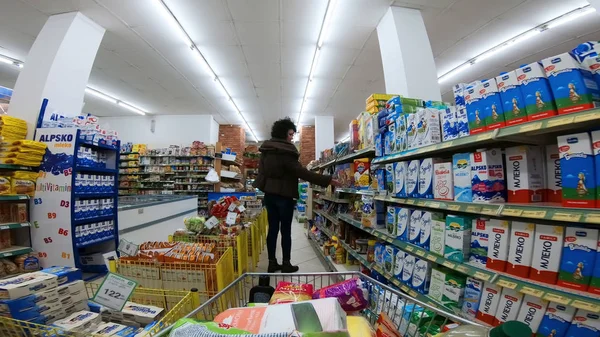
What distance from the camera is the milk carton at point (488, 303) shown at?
4.18ft

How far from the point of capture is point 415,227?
1.84 meters

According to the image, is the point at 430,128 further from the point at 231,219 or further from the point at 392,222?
the point at 231,219

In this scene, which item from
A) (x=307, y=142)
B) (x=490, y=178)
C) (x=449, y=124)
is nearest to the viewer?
(x=490, y=178)

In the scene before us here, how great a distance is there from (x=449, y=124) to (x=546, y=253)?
0.84 meters

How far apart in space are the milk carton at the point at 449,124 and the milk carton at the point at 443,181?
6.9 inches

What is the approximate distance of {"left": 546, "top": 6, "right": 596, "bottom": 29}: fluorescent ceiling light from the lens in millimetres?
4785

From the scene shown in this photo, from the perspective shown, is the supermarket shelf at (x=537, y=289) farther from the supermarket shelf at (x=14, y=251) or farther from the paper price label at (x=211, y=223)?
the supermarket shelf at (x=14, y=251)

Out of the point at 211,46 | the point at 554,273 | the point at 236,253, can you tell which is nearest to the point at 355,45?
the point at 211,46

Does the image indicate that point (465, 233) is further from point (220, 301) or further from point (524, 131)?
point (220, 301)

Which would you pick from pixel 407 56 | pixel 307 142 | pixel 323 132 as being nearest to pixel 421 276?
pixel 407 56

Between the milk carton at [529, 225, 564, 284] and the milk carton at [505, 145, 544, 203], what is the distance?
172 mm

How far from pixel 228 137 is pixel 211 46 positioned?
757 cm

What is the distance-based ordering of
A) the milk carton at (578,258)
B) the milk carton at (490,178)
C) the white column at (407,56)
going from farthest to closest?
the white column at (407,56)
the milk carton at (490,178)
the milk carton at (578,258)

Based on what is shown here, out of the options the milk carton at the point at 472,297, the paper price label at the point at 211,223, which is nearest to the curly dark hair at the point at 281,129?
the paper price label at the point at 211,223
